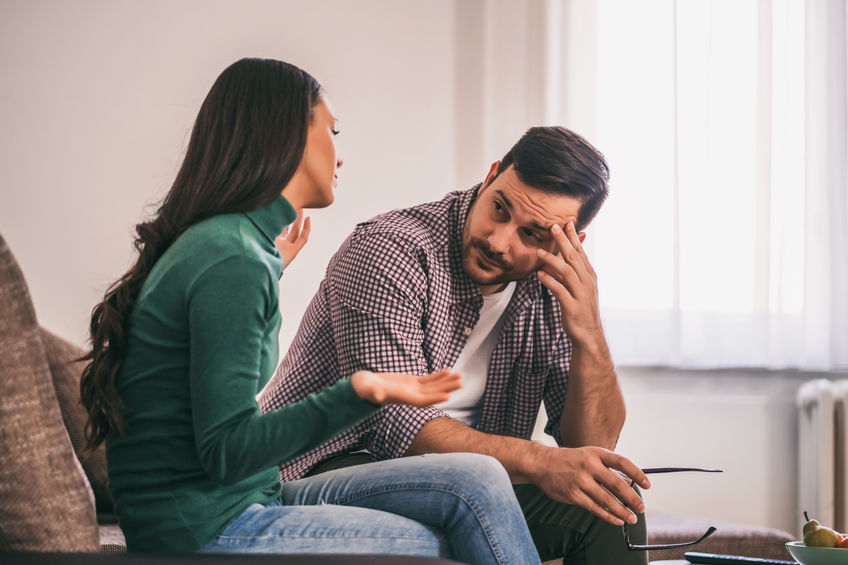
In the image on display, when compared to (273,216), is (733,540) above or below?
below

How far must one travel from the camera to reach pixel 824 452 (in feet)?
9.04

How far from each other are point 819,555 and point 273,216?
103 cm

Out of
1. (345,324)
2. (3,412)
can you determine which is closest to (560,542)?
(345,324)

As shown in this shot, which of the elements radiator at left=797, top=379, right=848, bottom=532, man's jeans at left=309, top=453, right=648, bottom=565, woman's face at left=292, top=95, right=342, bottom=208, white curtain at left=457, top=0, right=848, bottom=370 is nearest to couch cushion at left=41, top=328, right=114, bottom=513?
man's jeans at left=309, top=453, right=648, bottom=565

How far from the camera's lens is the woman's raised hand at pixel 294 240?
159 centimetres

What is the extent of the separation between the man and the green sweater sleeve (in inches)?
20.7

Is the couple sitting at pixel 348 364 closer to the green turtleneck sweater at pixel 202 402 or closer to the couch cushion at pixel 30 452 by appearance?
the green turtleneck sweater at pixel 202 402

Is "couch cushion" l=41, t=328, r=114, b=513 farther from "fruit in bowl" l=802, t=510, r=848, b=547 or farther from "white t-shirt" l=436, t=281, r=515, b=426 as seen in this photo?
"fruit in bowl" l=802, t=510, r=848, b=547

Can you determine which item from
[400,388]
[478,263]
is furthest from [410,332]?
[400,388]

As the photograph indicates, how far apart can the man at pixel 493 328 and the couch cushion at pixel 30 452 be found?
66cm

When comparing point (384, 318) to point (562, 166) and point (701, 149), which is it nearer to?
point (562, 166)

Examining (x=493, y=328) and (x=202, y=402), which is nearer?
(x=202, y=402)

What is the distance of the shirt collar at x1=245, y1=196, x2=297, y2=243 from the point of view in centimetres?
107

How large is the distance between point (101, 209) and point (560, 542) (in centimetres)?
178
